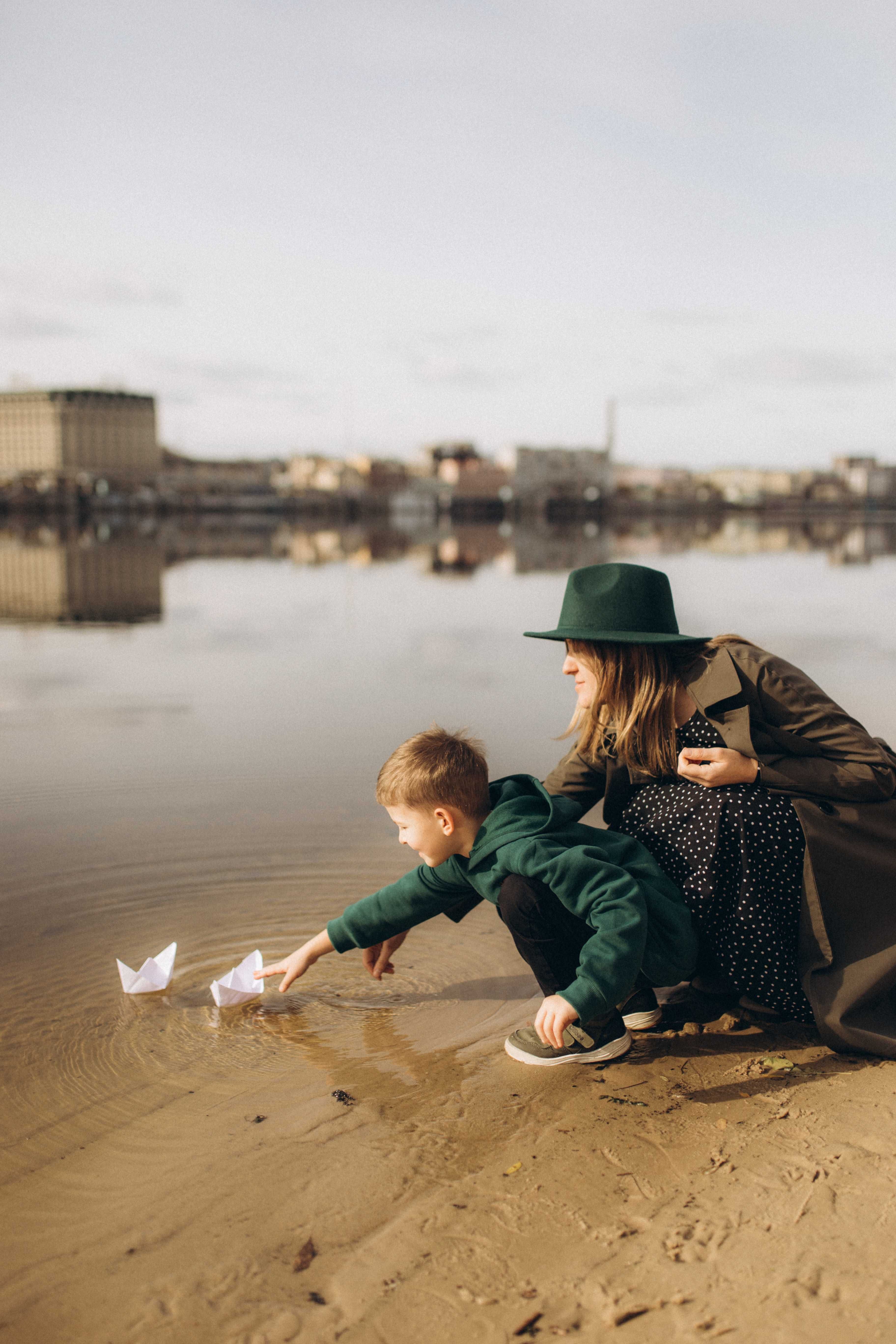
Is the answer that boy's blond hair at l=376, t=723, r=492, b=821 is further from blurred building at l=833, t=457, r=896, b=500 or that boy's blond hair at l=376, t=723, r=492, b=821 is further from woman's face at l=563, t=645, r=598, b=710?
blurred building at l=833, t=457, r=896, b=500

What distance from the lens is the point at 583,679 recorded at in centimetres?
261

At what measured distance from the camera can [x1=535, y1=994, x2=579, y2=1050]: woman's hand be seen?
2127 millimetres

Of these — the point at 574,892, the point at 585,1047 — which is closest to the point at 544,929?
the point at 574,892

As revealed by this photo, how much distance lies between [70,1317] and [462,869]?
→ 118 centimetres

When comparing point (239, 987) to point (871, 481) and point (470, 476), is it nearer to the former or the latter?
point (470, 476)

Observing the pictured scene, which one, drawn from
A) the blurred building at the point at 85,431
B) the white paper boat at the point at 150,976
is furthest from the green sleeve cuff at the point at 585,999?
the blurred building at the point at 85,431

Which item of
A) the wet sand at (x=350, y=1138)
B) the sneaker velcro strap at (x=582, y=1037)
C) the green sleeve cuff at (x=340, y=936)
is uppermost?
the green sleeve cuff at (x=340, y=936)

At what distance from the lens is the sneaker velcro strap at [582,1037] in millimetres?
2498

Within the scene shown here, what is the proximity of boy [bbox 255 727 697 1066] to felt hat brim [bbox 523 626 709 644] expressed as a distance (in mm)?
343

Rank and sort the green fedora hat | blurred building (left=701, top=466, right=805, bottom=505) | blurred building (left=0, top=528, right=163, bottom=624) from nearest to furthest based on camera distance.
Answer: the green fedora hat, blurred building (left=0, top=528, right=163, bottom=624), blurred building (left=701, top=466, right=805, bottom=505)

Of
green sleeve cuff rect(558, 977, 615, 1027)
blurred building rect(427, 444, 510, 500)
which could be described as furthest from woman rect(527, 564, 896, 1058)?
blurred building rect(427, 444, 510, 500)

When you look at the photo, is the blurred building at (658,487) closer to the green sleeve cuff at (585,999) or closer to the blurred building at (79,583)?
the blurred building at (79,583)

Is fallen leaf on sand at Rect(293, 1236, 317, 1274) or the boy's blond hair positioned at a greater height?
the boy's blond hair

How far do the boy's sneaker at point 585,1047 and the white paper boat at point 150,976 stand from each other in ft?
3.52
